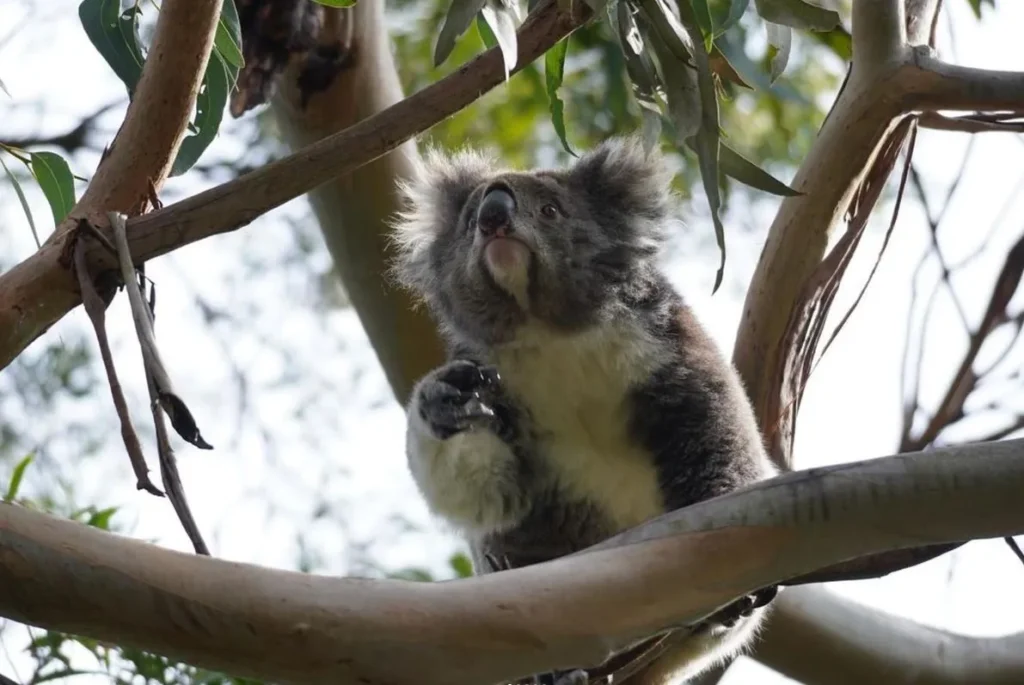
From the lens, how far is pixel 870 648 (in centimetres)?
289

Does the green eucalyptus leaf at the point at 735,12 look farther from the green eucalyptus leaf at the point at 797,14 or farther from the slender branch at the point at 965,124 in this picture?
the slender branch at the point at 965,124

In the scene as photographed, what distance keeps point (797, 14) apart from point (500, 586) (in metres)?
1.12

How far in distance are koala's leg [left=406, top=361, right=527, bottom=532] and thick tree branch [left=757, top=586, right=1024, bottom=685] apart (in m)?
0.70

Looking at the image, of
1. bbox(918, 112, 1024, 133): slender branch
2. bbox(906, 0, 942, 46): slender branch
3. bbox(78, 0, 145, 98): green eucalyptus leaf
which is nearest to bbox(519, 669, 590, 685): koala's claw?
bbox(78, 0, 145, 98): green eucalyptus leaf

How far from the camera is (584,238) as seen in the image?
3.00 m

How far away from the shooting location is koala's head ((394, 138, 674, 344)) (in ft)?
9.50

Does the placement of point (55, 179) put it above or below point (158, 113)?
above

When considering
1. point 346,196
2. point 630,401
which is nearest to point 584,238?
point 630,401

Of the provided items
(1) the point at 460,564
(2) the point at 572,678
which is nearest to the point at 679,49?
(2) the point at 572,678

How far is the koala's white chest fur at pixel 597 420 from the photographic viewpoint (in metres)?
2.86

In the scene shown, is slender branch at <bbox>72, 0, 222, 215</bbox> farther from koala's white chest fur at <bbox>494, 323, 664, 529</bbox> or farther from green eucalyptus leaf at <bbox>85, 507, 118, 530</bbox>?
koala's white chest fur at <bbox>494, 323, 664, 529</bbox>

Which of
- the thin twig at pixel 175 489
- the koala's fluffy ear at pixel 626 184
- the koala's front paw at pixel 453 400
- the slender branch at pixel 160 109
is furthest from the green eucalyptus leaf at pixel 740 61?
the thin twig at pixel 175 489

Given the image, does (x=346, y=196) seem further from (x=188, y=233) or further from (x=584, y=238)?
(x=188, y=233)

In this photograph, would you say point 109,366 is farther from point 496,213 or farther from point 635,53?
point 496,213
